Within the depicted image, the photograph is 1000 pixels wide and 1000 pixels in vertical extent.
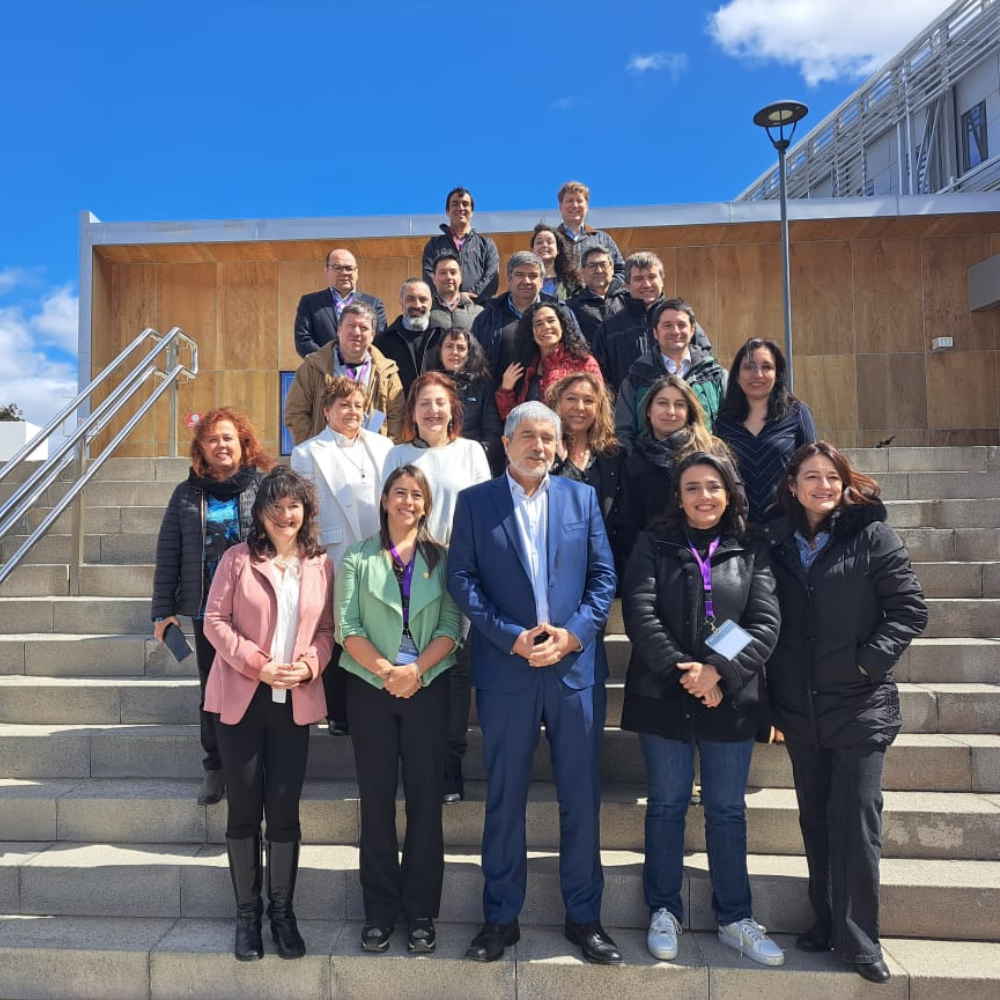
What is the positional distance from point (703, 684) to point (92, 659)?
345 centimetres

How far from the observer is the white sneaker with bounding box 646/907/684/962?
9.82 feet

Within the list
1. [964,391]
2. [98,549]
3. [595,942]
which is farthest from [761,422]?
[964,391]

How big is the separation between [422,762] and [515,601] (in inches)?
27.7

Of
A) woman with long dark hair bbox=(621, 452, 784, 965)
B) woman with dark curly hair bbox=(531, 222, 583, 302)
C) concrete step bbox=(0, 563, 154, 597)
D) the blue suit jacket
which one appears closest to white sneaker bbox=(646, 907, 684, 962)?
woman with long dark hair bbox=(621, 452, 784, 965)

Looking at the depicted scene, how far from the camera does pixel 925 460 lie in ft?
21.4

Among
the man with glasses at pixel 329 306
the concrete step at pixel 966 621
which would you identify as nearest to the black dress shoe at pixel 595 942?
the concrete step at pixel 966 621

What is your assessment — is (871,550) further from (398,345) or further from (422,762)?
(398,345)

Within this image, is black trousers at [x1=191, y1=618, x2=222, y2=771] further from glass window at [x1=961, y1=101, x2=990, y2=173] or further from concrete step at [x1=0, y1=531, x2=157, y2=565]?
glass window at [x1=961, y1=101, x2=990, y2=173]

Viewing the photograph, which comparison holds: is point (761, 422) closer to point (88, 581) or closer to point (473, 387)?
point (473, 387)

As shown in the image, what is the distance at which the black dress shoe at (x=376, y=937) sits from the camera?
9.91ft

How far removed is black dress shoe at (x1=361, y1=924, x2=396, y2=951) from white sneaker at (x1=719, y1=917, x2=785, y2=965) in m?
1.29

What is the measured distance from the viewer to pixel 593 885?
120 inches

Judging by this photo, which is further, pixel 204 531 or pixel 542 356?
pixel 542 356

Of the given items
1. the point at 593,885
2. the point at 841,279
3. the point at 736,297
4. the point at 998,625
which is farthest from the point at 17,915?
the point at 841,279
